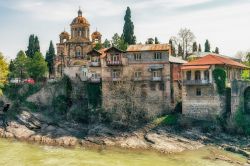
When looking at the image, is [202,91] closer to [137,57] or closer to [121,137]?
[137,57]

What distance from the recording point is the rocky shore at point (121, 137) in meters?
51.3

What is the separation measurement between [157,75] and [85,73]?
13975mm

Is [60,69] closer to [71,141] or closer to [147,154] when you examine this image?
[71,141]

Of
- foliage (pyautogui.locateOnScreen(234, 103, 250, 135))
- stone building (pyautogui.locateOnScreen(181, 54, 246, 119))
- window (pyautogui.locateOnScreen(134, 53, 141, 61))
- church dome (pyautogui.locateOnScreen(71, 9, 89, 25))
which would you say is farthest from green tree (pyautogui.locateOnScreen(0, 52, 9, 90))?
foliage (pyautogui.locateOnScreen(234, 103, 250, 135))

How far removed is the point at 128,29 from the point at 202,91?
24.2m

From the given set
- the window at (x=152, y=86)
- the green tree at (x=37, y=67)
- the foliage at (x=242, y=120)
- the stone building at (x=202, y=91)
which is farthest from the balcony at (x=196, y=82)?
the green tree at (x=37, y=67)

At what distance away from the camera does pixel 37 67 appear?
81.9m

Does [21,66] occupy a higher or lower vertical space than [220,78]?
higher

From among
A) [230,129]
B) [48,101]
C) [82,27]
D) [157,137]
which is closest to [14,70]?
[82,27]

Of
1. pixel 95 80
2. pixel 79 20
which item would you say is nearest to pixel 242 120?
pixel 95 80

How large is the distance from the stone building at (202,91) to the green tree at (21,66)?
1545 inches

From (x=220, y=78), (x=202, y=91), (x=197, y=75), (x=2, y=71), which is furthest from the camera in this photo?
(x=2, y=71)

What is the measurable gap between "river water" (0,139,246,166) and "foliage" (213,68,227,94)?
11461 millimetres

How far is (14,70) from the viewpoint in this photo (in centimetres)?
9219
